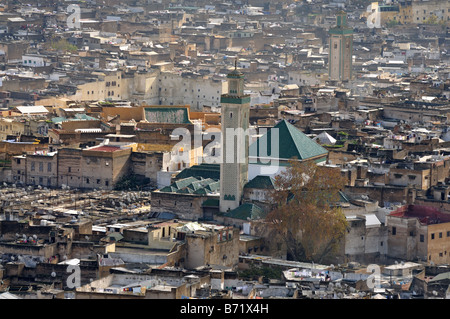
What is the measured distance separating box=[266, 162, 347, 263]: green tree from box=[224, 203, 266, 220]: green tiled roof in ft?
2.22

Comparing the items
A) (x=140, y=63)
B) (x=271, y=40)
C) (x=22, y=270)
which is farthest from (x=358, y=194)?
(x=271, y=40)

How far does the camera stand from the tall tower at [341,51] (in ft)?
332

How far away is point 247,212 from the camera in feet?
203

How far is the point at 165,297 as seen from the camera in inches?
1864

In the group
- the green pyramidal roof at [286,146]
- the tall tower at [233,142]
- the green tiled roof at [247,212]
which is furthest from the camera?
the green pyramidal roof at [286,146]

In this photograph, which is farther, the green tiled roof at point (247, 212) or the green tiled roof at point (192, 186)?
the green tiled roof at point (192, 186)

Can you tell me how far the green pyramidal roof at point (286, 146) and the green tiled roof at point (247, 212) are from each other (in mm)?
3494

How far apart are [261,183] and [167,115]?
17.9 meters

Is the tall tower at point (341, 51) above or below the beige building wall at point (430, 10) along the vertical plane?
below

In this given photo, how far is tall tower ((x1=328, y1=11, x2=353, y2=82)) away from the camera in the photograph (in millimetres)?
101125

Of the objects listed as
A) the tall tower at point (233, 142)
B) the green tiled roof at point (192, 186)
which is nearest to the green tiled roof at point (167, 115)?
the green tiled roof at point (192, 186)

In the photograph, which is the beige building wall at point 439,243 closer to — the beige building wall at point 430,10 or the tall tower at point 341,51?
the tall tower at point 341,51

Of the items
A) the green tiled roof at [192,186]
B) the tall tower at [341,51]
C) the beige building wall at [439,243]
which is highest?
the tall tower at [341,51]
